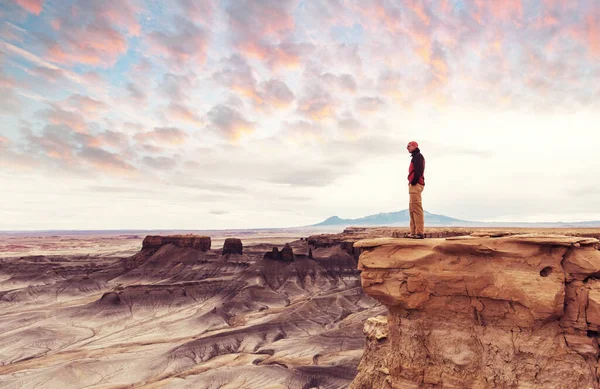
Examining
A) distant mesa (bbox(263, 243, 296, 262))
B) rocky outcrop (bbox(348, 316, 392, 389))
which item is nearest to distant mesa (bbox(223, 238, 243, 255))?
distant mesa (bbox(263, 243, 296, 262))

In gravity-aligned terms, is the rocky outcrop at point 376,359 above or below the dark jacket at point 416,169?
below

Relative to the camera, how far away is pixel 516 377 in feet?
30.0

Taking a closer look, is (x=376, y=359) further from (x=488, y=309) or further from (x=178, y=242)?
(x=178, y=242)

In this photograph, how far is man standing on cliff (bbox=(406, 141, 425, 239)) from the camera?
1153 cm

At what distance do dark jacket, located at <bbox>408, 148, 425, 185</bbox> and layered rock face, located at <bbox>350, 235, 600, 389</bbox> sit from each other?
2.14 metres

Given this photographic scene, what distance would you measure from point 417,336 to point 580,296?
4.46m

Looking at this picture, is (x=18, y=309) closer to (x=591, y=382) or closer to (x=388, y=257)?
(x=388, y=257)

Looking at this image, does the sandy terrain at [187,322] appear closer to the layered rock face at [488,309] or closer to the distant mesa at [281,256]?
the distant mesa at [281,256]

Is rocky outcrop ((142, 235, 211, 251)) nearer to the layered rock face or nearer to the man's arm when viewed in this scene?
the layered rock face

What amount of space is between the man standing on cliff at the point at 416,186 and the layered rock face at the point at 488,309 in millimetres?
897

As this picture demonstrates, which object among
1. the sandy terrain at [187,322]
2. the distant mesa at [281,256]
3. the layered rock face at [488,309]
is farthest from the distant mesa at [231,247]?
the layered rock face at [488,309]

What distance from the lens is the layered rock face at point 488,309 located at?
8.56 meters

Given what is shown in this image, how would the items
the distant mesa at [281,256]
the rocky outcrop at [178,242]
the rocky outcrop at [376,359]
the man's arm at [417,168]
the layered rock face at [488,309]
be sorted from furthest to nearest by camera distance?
1. the rocky outcrop at [178,242]
2. the distant mesa at [281,256]
3. the rocky outcrop at [376,359]
4. the man's arm at [417,168]
5. the layered rock face at [488,309]

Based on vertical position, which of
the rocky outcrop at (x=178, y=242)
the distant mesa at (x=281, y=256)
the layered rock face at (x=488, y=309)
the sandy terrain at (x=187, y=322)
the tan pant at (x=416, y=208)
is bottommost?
the sandy terrain at (x=187, y=322)
